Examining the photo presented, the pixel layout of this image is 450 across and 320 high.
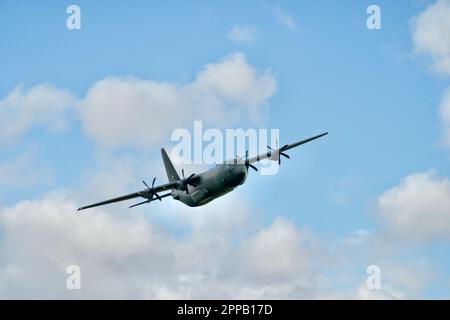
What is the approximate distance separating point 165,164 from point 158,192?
1252 centimetres

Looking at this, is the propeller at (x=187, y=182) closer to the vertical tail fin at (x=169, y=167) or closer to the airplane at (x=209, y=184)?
the airplane at (x=209, y=184)

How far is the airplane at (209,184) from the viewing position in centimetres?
7288

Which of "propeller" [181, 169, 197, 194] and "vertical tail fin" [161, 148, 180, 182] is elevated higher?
"vertical tail fin" [161, 148, 180, 182]

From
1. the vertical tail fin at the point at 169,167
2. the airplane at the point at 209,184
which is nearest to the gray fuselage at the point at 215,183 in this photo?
the airplane at the point at 209,184

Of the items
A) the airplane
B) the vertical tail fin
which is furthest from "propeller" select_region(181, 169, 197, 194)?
the vertical tail fin

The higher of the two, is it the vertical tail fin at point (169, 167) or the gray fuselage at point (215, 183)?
the vertical tail fin at point (169, 167)

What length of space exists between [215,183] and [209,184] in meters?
1.25

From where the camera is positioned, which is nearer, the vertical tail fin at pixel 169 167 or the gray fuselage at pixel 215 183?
the gray fuselage at pixel 215 183

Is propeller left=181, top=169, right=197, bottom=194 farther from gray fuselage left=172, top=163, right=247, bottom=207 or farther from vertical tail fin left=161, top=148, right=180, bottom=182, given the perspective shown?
vertical tail fin left=161, top=148, right=180, bottom=182

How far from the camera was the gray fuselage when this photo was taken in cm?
7252

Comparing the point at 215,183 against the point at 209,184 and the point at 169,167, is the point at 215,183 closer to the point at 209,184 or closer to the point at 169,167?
the point at 209,184

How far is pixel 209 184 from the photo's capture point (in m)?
75.8

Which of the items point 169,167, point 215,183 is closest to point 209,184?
point 215,183
